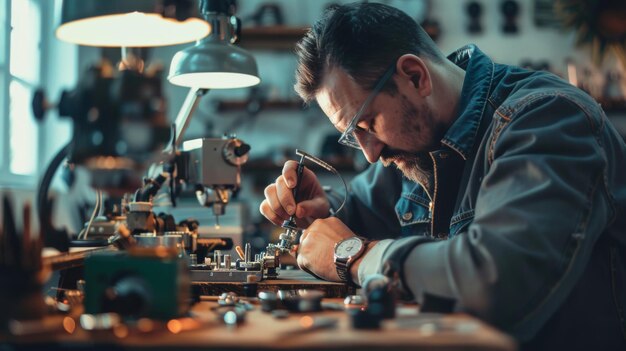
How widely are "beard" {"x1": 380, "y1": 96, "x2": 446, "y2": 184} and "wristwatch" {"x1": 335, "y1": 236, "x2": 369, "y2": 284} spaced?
1.20ft

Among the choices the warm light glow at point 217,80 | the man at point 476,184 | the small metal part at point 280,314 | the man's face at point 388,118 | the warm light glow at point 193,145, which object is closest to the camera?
the small metal part at point 280,314

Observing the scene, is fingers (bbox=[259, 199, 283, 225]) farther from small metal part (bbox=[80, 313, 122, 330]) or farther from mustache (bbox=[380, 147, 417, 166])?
small metal part (bbox=[80, 313, 122, 330])

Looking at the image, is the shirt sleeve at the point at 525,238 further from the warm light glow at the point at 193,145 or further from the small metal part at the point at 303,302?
the warm light glow at the point at 193,145

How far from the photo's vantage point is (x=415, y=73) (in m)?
1.71

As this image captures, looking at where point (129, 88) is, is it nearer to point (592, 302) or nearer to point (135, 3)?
point (135, 3)

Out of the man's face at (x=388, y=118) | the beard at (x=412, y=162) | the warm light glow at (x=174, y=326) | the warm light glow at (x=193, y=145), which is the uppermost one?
the man's face at (x=388, y=118)

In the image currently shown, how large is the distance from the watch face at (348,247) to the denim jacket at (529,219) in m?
0.07

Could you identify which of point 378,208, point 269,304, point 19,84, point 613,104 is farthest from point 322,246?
point 613,104

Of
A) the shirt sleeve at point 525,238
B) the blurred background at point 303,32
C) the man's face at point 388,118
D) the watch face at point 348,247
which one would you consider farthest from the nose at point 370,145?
the blurred background at point 303,32

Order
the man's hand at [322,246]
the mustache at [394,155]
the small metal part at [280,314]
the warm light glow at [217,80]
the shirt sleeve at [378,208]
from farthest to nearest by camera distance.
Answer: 1. the shirt sleeve at [378,208]
2. the warm light glow at [217,80]
3. the mustache at [394,155]
4. the man's hand at [322,246]
5. the small metal part at [280,314]

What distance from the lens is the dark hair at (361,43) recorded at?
1675 millimetres

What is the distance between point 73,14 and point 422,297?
2.64ft

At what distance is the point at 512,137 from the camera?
1384mm

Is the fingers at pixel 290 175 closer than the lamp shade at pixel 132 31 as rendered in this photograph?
No
